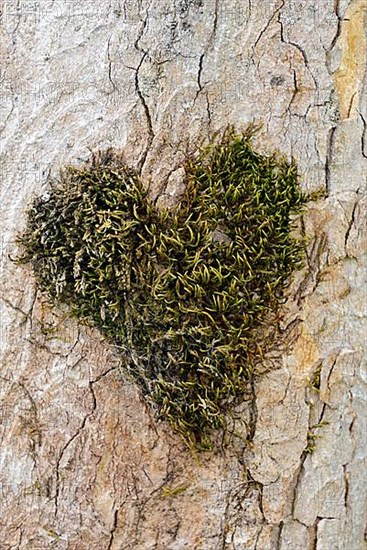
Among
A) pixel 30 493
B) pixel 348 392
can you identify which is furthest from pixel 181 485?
pixel 348 392

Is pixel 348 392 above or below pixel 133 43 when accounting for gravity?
below

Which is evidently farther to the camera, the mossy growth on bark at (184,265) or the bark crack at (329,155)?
the bark crack at (329,155)

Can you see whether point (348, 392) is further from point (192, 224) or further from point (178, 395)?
point (192, 224)

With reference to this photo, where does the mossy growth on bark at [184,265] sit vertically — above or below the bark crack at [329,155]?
below

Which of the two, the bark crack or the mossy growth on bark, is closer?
the mossy growth on bark

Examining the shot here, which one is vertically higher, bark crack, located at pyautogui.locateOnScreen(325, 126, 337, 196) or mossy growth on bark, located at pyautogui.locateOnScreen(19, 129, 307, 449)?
bark crack, located at pyautogui.locateOnScreen(325, 126, 337, 196)

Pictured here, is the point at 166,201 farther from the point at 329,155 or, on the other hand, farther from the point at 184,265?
the point at 329,155
